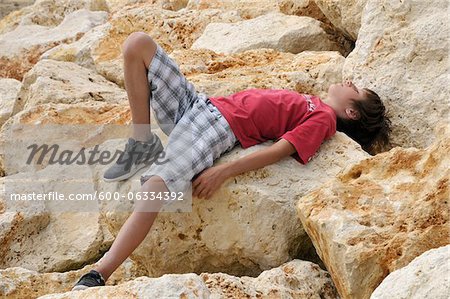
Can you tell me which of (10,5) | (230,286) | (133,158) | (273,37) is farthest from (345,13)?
(10,5)

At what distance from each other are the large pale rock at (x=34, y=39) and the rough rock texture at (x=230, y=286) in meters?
4.01

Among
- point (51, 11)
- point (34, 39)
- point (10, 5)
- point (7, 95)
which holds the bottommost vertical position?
point (10, 5)

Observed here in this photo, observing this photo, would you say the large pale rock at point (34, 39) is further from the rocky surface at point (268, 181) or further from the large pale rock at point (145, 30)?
the rocky surface at point (268, 181)

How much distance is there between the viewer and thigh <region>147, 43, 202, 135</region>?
364 centimetres

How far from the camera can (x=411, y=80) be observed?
3.95 m

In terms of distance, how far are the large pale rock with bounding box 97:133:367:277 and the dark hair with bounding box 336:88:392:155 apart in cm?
29

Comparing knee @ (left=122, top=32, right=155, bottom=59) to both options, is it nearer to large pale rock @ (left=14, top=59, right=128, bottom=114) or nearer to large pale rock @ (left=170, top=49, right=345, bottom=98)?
large pale rock @ (left=170, top=49, right=345, bottom=98)

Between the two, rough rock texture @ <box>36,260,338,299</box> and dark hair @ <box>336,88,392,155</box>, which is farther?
dark hair @ <box>336,88,392,155</box>

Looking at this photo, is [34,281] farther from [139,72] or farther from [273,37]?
[273,37]

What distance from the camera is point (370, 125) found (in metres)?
3.88

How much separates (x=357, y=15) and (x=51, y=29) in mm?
3386

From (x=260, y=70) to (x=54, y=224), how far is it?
4.23 ft

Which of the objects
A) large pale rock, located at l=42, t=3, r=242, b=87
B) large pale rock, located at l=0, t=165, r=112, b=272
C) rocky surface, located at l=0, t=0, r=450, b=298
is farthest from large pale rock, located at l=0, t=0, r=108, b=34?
large pale rock, located at l=0, t=165, r=112, b=272

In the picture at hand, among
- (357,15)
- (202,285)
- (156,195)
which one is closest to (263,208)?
(156,195)
